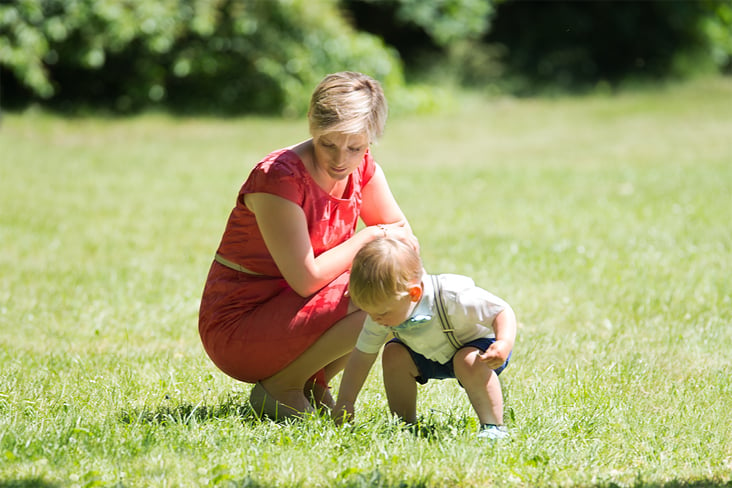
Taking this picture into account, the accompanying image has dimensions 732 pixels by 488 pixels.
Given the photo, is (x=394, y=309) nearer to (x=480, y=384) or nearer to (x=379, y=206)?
(x=480, y=384)

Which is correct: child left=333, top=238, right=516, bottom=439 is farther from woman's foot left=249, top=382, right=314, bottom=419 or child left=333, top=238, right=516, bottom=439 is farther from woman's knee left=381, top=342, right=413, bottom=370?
woman's foot left=249, top=382, right=314, bottom=419

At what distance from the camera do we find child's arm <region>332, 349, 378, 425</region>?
3.39m

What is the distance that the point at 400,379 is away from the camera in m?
3.45

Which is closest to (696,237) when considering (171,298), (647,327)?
(647,327)

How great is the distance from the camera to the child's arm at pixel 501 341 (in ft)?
10.3

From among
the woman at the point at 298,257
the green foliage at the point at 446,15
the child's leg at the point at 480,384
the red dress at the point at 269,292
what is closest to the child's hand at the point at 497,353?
the child's leg at the point at 480,384

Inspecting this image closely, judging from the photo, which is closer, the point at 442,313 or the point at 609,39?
the point at 442,313

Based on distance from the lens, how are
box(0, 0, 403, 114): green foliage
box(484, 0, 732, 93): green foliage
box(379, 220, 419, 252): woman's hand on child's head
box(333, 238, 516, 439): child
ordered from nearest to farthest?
box(333, 238, 516, 439): child → box(379, 220, 419, 252): woman's hand on child's head → box(0, 0, 403, 114): green foliage → box(484, 0, 732, 93): green foliage

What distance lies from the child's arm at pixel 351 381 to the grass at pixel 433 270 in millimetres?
70

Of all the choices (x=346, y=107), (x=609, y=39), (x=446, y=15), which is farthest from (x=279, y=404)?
(x=609, y=39)

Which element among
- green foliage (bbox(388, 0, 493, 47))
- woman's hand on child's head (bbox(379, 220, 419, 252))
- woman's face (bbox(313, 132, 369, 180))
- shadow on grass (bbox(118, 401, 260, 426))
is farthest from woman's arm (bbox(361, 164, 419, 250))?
green foliage (bbox(388, 0, 493, 47))

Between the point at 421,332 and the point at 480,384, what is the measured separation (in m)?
0.28

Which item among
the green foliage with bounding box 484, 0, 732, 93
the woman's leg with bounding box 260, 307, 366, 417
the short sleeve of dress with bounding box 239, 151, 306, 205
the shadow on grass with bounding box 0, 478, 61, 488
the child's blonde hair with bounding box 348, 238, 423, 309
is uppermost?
the green foliage with bounding box 484, 0, 732, 93

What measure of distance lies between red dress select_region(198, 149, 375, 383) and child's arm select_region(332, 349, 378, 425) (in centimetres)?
23
